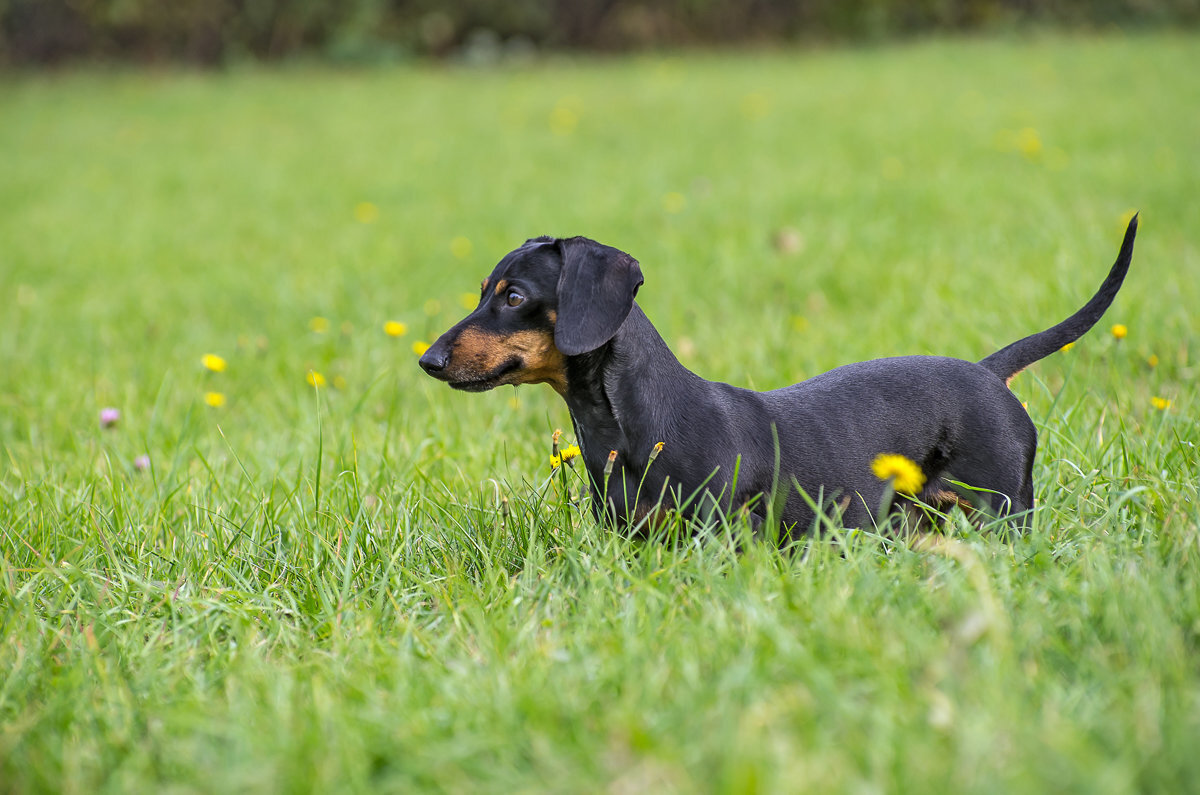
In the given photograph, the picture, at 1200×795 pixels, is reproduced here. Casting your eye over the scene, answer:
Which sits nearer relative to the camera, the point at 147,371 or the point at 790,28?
the point at 147,371

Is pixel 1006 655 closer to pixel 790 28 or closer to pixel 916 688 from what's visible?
pixel 916 688

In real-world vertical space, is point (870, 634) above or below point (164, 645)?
above

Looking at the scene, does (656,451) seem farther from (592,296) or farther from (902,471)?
(902,471)

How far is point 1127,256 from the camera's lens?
7.30ft

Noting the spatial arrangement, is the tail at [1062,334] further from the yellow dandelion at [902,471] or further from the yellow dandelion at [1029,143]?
the yellow dandelion at [1029,143]

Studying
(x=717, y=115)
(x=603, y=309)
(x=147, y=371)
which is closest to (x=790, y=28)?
(x=717, y=115)

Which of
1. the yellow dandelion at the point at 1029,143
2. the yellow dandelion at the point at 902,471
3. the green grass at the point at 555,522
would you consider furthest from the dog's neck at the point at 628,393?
the yellow dandelion at the point at 1029,143

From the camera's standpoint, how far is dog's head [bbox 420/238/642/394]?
2.02 meters

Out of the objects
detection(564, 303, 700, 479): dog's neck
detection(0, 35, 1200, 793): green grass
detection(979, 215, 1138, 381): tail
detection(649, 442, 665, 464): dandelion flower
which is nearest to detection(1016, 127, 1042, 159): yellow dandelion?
detection(0, 35, 1200, 793): green grass

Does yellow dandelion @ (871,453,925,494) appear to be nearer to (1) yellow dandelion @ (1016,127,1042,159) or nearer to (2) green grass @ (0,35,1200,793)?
(2) green grass @ (0,35,1200,793)

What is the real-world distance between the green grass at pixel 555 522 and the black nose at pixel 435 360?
350mm

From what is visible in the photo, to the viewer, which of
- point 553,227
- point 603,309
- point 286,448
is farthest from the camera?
point 553,227

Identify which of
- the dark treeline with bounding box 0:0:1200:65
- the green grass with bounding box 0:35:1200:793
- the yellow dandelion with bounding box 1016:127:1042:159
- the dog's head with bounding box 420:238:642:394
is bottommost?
the green grass with bounding box 0:35:1200:793

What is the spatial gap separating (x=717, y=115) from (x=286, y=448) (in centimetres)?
804
